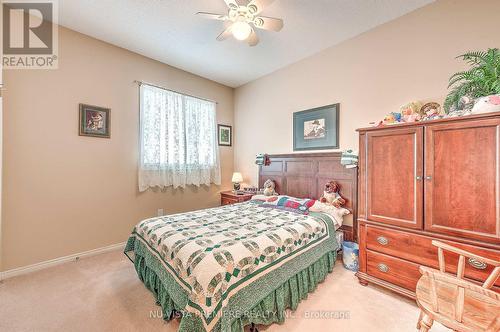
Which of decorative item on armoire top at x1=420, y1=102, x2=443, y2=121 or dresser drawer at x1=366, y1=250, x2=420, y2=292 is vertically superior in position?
decorative item on armoire top at x1=420, y1=102, x2=443, y2=121

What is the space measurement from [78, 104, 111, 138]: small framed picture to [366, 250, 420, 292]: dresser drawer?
367 cm

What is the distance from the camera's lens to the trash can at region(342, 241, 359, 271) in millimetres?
2493

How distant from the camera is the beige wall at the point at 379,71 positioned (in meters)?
2.11

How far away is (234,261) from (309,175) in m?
2.16

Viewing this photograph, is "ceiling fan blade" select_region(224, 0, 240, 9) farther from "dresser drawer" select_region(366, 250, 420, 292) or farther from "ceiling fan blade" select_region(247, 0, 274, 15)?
"dresser drawer" select_region(366, 250, 420, 292)

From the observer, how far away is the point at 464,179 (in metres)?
1.65

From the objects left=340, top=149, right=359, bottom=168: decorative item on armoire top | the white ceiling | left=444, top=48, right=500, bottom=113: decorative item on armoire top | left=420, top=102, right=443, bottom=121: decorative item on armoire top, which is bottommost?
left=340, top=149, right=359, bottom=168: decorative item on armoire top

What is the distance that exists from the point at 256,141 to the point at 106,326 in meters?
3.35

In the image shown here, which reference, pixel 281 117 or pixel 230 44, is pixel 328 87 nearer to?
pixel 281 117

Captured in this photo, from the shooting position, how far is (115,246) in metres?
3.11

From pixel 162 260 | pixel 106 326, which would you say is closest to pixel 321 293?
pixel 162 260

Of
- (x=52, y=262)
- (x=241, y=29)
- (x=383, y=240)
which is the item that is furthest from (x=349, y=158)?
(x=52, y=262)

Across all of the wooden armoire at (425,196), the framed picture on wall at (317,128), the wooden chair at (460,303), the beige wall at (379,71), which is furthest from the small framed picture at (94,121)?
the wooden chair at (460,303)
